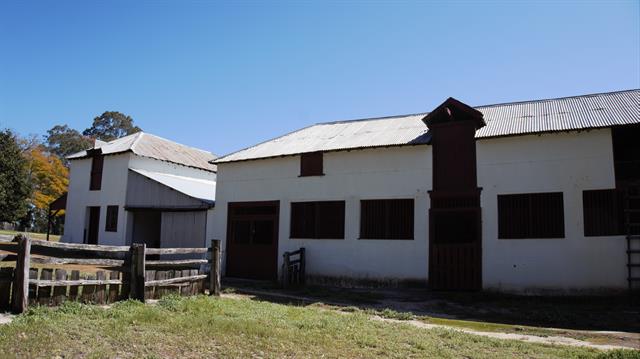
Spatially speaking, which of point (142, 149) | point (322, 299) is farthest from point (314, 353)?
point (142, 149)

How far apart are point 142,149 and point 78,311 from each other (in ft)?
71.5

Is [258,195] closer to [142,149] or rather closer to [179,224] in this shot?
[179,224]

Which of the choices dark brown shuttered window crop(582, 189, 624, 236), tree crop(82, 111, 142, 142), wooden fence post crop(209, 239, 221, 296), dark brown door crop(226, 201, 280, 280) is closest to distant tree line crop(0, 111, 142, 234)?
tree crop(82, 111, 142, 142)

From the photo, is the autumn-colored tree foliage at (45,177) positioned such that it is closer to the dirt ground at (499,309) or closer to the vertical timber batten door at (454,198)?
the dirt ground at (499,309)

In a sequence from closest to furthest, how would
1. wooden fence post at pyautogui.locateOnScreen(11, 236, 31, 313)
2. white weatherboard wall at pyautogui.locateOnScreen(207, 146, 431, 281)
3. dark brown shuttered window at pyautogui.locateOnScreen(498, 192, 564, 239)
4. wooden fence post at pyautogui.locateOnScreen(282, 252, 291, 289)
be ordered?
wooden fence post at pyautogui.locateOnScreen(11, 236, 31, 313), dark brown shuttered window at pyautogui.locateOnScreen(498, 192, 564, 239), white weatherboard wall at pyautogui.locateOnScreen(207, 146, 431, 281), wooden fence post at pyautogui.locateOnScreen(282, 252, 291, 289)

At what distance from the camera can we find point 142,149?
97.0 ft

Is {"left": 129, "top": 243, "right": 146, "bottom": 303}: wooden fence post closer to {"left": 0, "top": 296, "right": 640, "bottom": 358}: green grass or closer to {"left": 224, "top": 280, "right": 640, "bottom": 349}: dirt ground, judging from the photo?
{"left": 0, "top": 296, "right": 640, "bottom": 358}: green grass

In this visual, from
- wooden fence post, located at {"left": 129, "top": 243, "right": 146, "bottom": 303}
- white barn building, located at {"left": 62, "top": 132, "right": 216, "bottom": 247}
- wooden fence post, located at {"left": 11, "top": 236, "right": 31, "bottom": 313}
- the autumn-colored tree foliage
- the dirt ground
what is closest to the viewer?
wooden fence post, located at {"left": 11, "top": 236, "right": 31, "bottom": 313}

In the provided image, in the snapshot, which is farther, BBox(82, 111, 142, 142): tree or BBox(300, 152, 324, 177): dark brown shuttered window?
BBox(82, 111, 142, 142): tree

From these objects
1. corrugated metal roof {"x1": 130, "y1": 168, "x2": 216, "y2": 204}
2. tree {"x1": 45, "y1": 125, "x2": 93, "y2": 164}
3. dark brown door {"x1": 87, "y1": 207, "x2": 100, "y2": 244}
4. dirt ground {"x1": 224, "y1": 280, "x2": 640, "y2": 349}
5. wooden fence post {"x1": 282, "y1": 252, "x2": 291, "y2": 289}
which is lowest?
dirt ground {"x1": 224, "y1": 280, "x2": 640, "y2": 349}

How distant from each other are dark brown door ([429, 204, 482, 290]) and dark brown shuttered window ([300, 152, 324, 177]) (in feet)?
16.4

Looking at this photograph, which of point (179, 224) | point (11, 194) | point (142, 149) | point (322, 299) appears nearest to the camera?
point (322, 299)

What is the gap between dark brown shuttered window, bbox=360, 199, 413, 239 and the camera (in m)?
18.5

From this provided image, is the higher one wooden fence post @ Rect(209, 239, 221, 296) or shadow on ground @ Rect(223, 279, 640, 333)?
wooden fence post @ Rect(209, 239, 221, 296)
